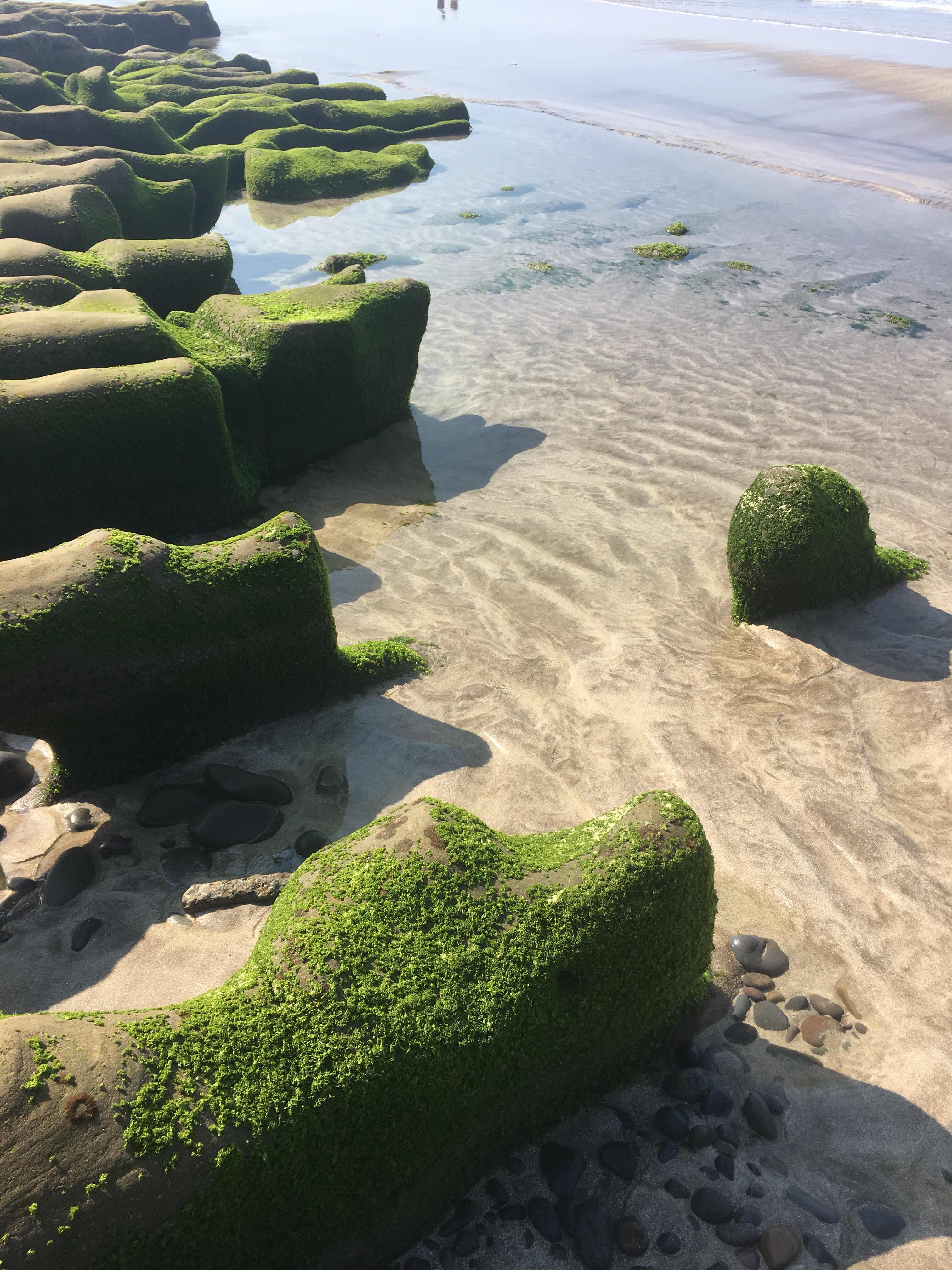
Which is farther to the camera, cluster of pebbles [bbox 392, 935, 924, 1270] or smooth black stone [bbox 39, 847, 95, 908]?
smooth black stone [bbox 39, 847, 95, 908]

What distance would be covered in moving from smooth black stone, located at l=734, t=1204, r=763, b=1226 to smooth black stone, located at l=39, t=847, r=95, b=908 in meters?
3.87

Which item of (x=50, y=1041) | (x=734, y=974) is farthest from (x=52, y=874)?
(x=734, y=974)

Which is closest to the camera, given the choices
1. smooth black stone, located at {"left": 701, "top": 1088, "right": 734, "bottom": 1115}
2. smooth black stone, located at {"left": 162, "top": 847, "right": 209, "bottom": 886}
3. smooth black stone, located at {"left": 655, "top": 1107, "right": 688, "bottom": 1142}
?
smooth black stone, located at {"left": 655, "top": 1107, "right": 688, "bottom": 1142}

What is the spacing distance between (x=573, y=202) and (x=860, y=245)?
8.47 meters

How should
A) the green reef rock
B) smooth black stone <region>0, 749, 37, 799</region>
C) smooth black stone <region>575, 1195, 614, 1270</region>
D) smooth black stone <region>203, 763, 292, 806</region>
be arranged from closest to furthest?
smooth black stone <region>575, 1195, 614, 1270</region> → the green reef rock → smooth black stone <region>203, 763, 292, 806</region> → smooth black stone <region>0, 749, 37, 799</region>

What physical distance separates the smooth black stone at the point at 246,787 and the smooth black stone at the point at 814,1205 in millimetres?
3681

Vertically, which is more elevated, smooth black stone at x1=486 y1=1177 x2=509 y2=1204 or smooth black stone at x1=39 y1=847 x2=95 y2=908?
smooth black stone at x1=486 y1=1177 x2=509 y2=1204

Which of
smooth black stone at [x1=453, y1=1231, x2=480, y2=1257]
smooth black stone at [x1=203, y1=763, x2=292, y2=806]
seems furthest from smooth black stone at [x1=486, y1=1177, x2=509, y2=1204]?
smooth black stone at [x1=203, y1=763, x2=292, y2=806]

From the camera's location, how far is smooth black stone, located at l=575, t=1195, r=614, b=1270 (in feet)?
12.0

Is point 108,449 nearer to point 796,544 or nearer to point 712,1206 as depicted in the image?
point 796,544

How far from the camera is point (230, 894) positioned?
16.9 ft

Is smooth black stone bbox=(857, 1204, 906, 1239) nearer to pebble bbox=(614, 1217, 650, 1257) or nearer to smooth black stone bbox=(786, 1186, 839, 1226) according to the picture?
smooth black stone bbox=(786, 1186, 839, 1226)

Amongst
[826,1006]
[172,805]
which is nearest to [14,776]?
[172,805]


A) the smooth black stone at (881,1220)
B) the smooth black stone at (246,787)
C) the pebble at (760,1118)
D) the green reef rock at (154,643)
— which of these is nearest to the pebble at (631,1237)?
the pebble at (760,1118)
